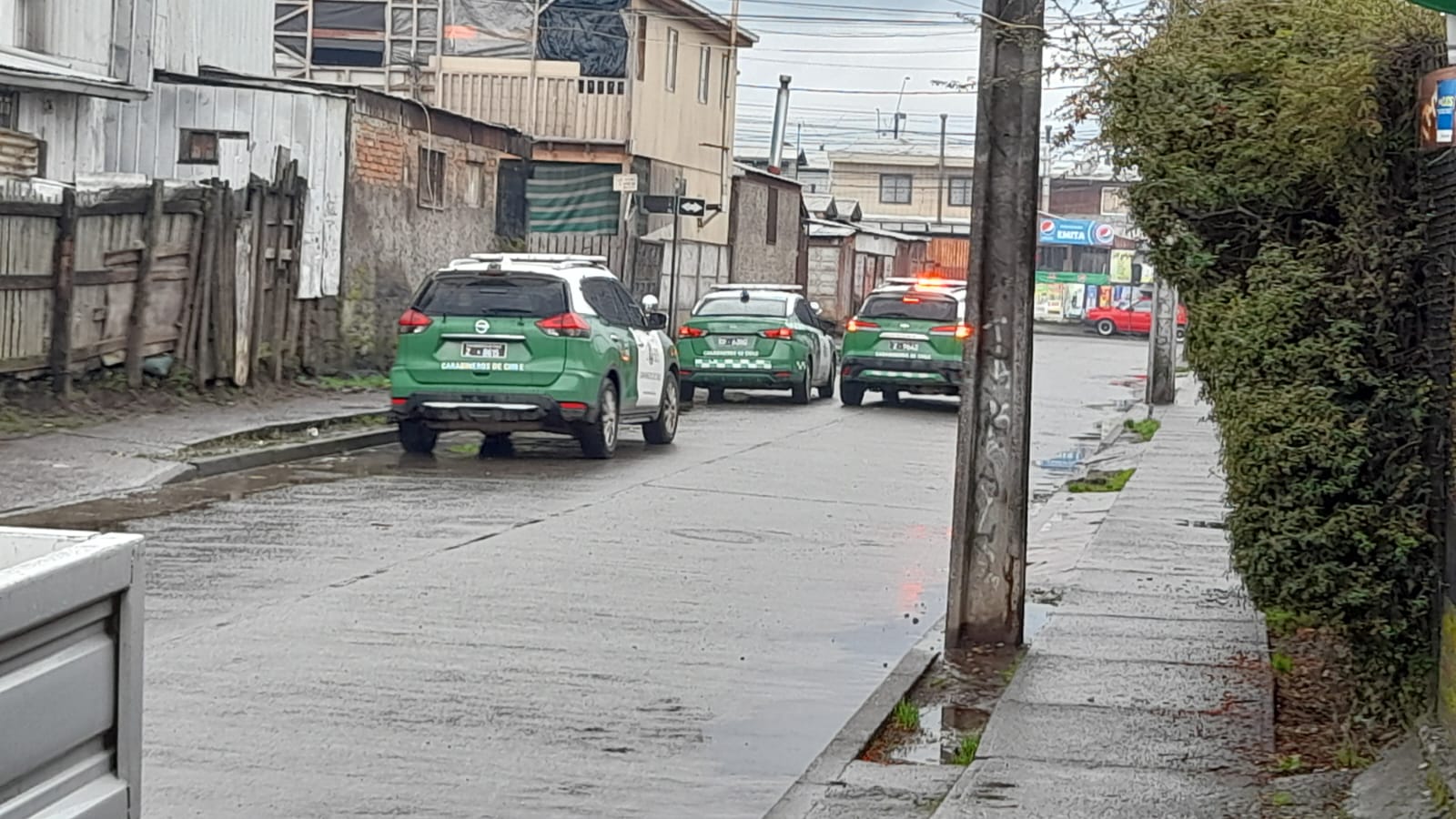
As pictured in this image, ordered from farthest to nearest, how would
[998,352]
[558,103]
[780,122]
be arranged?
[780,122], [558,103], [998,352]

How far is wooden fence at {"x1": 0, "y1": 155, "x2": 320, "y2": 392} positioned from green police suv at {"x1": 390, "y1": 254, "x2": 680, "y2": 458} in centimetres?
275

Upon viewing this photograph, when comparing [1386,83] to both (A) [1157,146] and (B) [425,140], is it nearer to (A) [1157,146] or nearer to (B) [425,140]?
(A) [1157,146]

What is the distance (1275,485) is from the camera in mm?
6965

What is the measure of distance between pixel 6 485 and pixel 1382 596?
10.1m

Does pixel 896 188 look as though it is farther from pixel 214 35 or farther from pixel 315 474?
pixel 315 474

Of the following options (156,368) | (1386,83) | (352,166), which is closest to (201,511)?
(156,368)

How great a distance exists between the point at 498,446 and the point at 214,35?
30.9ft

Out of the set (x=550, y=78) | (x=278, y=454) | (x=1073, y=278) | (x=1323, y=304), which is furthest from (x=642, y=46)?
(x=1073, y=278)

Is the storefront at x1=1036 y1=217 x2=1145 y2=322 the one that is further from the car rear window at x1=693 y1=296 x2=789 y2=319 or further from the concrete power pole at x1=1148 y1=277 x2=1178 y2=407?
the car rear window at x1=693 y1=296 x2=789 y2=319

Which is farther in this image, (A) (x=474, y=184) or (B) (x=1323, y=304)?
(A) (x=474, y=184)

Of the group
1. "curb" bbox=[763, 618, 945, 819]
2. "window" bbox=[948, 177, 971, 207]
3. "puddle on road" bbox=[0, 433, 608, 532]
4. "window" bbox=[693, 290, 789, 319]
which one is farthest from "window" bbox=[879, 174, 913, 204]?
"curb" bbox=[763, 618, 945, 819]

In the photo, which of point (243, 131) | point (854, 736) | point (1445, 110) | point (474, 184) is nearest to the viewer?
point (1445, 110)

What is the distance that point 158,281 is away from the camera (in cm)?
1898

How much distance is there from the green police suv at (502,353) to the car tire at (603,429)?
23 mm
